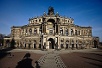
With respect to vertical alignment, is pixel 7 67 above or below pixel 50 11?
below

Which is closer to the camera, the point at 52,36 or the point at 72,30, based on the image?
the point at 52,36

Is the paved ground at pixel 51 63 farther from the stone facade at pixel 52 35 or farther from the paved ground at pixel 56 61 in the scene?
the stone facade at pixel 52 35

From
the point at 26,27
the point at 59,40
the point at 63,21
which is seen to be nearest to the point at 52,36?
the point at 59,40

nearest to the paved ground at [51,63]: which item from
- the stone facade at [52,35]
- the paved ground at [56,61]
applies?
the paved ground at [56,61]

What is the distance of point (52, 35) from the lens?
39.8m

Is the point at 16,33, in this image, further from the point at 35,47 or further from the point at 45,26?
the point at 45,26

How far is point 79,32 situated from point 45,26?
22703 mm

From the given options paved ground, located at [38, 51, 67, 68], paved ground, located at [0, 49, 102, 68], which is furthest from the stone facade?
paved ground, located at [38, 51, 67, 68]

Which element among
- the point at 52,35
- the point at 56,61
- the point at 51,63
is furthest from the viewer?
the point at 52,35

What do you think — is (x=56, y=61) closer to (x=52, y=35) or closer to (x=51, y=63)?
(x=51, y=63)

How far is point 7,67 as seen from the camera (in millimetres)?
12578

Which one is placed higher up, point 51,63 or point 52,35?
point 52,35

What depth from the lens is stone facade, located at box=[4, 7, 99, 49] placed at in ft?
132

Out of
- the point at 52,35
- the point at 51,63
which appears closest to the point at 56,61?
the point at 51,63
